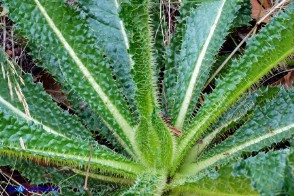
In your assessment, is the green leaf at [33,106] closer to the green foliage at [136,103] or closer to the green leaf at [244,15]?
the green foliage at [136,103]

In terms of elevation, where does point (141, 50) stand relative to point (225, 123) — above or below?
above

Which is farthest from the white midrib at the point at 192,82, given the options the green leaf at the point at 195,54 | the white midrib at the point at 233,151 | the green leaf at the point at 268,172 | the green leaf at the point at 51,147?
the green leaf at the point at 268,172

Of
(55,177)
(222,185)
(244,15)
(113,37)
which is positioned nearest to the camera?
(222,185)

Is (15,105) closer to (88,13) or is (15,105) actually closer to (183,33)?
(88,13)

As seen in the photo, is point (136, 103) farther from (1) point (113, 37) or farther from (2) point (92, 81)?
(1) point (113, 37)

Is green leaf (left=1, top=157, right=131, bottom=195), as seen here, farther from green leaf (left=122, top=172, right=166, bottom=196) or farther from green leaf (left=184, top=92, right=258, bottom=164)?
green leaf (left=184, top=92, right=258, bottom=164)

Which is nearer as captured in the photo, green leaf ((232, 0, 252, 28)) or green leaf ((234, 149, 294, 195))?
green leaf ((234, 149, 294, 195))


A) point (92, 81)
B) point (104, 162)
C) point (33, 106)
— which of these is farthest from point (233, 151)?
A: point (33, 106)

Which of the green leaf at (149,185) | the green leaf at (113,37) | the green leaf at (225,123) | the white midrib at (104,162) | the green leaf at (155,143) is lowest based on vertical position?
the green leaf at (149,185)

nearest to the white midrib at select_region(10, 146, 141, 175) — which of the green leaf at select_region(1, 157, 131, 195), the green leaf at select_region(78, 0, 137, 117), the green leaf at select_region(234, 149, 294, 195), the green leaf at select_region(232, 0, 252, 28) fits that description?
the green leaf at select_region(1, 157, 131, 195)
